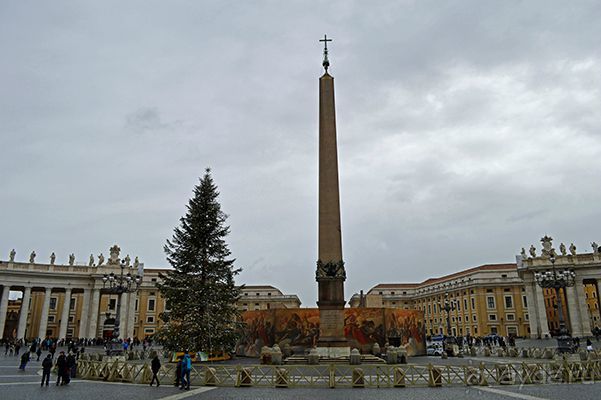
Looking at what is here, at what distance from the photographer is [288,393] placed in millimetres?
13180

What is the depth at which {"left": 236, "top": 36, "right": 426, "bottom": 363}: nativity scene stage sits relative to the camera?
22.8 m

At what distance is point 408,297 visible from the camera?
101 metres

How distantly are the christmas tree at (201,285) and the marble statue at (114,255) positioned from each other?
126 feet

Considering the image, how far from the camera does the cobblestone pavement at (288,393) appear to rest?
1206 cm

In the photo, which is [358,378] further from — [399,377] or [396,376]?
[399,377]

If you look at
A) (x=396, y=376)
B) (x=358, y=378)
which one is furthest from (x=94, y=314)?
(x=396, y=376)

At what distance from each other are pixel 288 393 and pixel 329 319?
32.1 feet

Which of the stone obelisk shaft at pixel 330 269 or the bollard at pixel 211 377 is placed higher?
the stone obelisk shaft at pixel 330 269

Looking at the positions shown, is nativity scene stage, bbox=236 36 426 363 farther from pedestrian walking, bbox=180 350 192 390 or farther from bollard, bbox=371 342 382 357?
pedestrian walking, bbox=180 350 192 390

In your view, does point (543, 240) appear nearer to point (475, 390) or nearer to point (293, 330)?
point (293, 330)

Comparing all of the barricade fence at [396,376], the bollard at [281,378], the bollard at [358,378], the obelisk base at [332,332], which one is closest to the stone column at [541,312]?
the obelisk base at [332,332]

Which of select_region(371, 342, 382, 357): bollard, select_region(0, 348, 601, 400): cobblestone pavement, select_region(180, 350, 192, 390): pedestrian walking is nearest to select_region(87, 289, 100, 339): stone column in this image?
select_region(371, 342, 382, 357): bollard

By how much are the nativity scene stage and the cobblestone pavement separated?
8.67 m

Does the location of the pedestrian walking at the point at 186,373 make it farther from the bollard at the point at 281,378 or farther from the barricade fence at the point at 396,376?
the bollard at the point at 281,378
